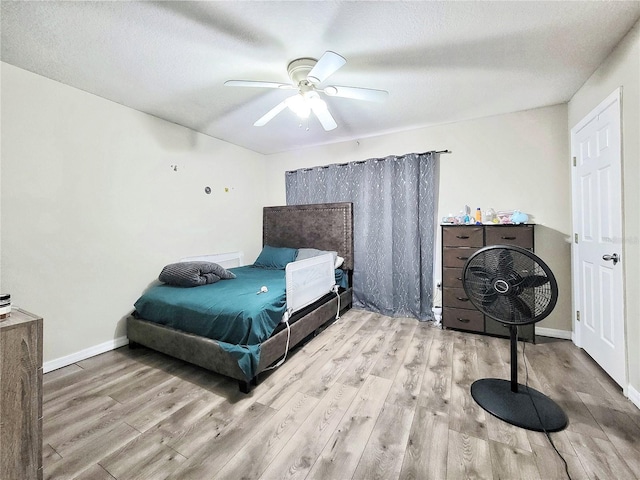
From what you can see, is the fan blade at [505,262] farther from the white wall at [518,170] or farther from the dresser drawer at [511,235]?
the white wall at [518,170]

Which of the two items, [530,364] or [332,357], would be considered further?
[332,357]

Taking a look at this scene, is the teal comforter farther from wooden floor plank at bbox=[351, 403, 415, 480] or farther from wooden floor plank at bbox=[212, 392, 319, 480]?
wooden floor plank at bbox=[351, 403, 415, 480]

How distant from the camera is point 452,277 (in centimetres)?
281

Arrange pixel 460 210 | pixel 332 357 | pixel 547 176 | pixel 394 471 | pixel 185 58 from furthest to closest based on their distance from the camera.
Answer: pixel 460 210 → pixel 547 176 → pixel 332 357 → pixel 185 58 → pixel 394 471

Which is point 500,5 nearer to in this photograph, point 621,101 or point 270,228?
point 621,101

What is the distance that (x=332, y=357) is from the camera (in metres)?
2.29

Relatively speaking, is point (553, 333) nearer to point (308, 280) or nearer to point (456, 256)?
point (456, 256)

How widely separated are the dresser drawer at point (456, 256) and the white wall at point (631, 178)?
1.10m

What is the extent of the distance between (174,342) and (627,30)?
12.6 feet

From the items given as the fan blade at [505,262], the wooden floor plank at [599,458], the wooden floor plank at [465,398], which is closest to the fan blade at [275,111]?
the fan blade at [505,262]

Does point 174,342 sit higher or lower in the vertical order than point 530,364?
higher

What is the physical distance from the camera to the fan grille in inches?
58.4

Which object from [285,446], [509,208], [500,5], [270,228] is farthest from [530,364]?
[270,228]

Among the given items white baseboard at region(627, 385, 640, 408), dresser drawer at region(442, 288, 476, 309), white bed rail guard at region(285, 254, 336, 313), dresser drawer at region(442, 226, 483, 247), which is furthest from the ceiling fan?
white baseboard at region(627, 385, 640, 408)
